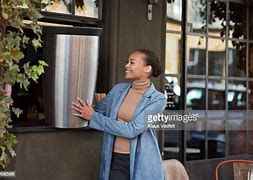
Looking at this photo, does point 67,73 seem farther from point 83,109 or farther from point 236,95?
point 236,95

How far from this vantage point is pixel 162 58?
180 inches

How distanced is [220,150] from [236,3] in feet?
5.84

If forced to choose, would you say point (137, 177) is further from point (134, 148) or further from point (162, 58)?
point (162, 58)

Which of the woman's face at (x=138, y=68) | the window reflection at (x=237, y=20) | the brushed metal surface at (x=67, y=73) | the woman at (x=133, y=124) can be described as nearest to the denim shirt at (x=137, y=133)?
the woman at (x=133, y=124)

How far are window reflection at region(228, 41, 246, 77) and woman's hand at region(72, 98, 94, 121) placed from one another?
8.71 feet

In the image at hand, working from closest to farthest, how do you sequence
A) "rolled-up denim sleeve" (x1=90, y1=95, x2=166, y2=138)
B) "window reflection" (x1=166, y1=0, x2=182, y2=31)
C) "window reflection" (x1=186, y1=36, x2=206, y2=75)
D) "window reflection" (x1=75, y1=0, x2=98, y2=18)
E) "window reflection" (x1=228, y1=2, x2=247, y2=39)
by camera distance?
"rolled-up denim sleeve" (x1=90, y1=95, x2=166, y2=138), "window reflection" (x1=75, y1=0, x2=98, y2=18), "window reflection" (x1=166, y1=0, x2=182, y2=31), "window reflection" (x1=186, y1=36, x2=206, y2=75), "window reflection" (x1=228, y1=2, x2=247, y2=39)

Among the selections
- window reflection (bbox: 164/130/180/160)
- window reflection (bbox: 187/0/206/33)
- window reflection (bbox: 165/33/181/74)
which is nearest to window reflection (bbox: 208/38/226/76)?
window reflection (bbox: 187/0/206/33)

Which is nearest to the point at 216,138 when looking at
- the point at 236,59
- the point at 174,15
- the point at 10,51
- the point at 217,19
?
the point at 236,59

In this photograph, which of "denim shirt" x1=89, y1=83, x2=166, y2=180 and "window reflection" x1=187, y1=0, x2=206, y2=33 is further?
"window reflection" x1=187, y1=0, x2=206, y2=33

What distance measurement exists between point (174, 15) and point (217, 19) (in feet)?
2.24

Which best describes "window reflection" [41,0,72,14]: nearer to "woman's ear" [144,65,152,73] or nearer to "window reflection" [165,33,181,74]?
"woman's ear" [144,65,152,73]

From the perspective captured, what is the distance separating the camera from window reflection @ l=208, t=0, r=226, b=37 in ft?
17.7

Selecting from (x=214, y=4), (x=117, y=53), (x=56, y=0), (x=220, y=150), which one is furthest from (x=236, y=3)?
(x=56, y=0)

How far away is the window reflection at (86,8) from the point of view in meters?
3.97
